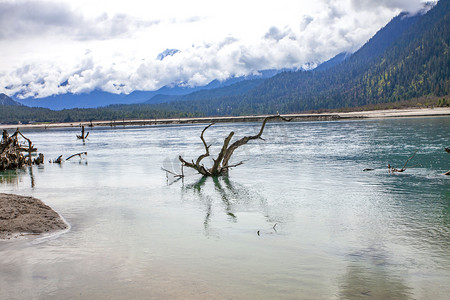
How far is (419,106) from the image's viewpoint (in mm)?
154750

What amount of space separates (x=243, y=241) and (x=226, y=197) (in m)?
7.39

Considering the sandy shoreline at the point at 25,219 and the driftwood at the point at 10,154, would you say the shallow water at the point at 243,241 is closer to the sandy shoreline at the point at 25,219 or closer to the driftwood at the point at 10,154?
the sandy shoreline at the point at 25,219

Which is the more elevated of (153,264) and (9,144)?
(9,144)

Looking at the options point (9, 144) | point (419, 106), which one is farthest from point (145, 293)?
point (419, 106)

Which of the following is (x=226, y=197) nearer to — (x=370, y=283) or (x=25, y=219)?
(x=25, y=219)

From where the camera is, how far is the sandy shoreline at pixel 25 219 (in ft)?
42.6

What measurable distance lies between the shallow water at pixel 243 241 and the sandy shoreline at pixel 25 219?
2.26 feet

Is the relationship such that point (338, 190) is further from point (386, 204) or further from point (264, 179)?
point (264, 179)

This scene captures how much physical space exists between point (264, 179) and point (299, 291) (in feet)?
53.4

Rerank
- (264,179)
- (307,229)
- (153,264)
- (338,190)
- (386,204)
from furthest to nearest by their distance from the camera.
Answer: (264,179) < (338,190) < (386,204) < (307,229) < (153,264)

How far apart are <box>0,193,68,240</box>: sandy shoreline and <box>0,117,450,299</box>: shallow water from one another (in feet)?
2.26

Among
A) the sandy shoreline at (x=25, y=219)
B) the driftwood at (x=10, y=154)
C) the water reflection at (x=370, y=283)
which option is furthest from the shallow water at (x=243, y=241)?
the driftwood at (x=10, y=154)

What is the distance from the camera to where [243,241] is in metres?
12.5

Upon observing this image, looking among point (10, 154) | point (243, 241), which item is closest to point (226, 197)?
point (243, 241)
